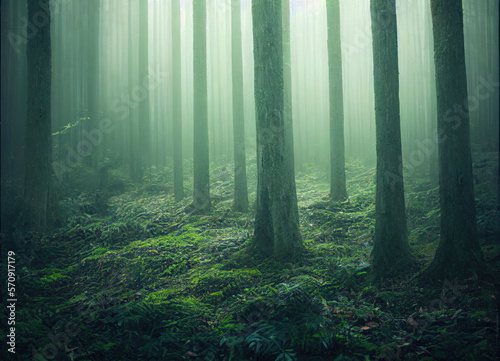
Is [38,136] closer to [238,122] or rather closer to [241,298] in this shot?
[238,122]

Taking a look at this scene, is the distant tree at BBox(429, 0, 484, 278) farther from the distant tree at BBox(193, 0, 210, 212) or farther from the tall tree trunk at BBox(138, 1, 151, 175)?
the tall tree trunk at BBox(138, 1, 151, 175)

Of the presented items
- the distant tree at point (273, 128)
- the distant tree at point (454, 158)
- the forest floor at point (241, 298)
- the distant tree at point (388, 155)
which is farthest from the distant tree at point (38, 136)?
the distant tree at point (454, 158)

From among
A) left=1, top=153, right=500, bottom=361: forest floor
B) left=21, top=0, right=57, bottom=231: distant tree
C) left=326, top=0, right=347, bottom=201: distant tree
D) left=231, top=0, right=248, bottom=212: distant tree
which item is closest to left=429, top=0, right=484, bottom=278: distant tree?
left=1, top=153, right=500, bottom=361: forest floor

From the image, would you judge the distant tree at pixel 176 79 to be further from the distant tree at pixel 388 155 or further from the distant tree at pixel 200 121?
the distant tree at pixel 388 155

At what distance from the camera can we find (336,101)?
35.5ft

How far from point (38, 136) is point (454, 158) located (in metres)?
10.4

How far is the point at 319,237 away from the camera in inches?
290

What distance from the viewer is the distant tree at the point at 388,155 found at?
16.7ft

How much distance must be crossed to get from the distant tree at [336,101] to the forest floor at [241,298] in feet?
6.83

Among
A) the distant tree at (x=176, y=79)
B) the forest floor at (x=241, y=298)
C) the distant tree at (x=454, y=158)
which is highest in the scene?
the distant tree at (x=176, y=79)

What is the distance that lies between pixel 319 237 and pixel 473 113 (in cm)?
1907

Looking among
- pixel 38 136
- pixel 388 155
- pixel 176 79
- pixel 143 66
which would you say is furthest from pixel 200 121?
pixel 388 155

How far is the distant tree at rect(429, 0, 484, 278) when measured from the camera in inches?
169

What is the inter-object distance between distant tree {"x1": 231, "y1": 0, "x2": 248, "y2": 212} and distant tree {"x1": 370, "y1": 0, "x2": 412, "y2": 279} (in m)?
5.88
